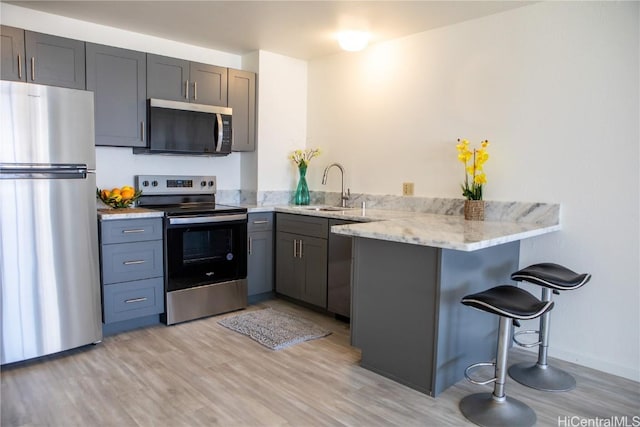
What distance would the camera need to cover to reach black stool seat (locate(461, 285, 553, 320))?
6.47 ft

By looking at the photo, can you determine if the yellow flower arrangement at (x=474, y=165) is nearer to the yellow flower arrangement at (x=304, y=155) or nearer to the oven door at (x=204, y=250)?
the yellow flower arrangement at (x=304, y=155)

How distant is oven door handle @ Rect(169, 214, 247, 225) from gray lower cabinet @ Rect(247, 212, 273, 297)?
7.2 inches

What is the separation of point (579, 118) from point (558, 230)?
0.70 m

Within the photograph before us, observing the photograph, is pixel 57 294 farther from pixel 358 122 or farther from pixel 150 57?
pixel 358 122

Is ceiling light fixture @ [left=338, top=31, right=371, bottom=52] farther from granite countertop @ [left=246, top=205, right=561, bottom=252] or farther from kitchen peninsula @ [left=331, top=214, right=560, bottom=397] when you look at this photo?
kitchen peninsula @ [left=331, top=214, right=560, bottom=397]

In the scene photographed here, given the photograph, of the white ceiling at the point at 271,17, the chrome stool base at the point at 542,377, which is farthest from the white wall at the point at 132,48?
the chrome stool base at the point at 542,377

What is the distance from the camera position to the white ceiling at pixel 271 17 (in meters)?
2.99

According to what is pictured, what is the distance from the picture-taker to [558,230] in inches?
112

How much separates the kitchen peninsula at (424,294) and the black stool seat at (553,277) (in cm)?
21

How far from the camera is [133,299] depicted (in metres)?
3.20

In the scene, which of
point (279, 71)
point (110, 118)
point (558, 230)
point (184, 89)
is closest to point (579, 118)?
point (558, 230)

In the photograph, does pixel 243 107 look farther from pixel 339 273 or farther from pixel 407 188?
pixel 339 273

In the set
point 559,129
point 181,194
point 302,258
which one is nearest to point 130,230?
point 181,194

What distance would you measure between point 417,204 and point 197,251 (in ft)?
5.87
